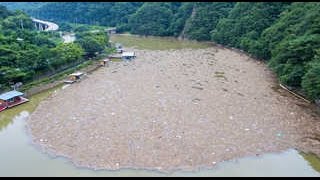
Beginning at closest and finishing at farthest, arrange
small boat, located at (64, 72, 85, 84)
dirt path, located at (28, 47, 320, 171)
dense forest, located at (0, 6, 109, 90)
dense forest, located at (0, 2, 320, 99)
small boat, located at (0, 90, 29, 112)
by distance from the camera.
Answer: dirt path, located at (28, 47, 320, 171)
small boat, located at (0, 90, 29, 112)
dense forest, located at (0, 2, 320, 99)
dense forest, located at (0, 6, 109, 90)
small boat, located at (64, 72, 85, 84)

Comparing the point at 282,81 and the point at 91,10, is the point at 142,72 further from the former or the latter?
the point at 91,10

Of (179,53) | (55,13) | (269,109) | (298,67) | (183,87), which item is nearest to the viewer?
(269,109)

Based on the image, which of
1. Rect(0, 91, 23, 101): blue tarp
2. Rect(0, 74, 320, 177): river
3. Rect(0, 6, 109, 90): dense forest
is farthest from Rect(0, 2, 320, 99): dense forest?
Rect(0, 91, 23, 101): blue tarp

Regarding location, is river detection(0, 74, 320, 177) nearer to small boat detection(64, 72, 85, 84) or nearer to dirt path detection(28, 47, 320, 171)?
dirt path detection(28, 47, 320, 171)

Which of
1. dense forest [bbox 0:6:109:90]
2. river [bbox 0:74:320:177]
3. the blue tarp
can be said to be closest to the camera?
river [bbox 0:74:320:177]

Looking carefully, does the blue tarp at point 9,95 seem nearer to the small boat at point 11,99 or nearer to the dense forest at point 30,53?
the small boat at point 11,99

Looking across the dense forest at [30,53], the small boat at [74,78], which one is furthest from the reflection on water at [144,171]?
the small boat at [74,78]

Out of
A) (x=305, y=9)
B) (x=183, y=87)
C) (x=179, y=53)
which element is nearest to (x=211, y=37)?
(x=179, y=53)

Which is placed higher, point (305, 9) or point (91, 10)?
point (305, 9)
